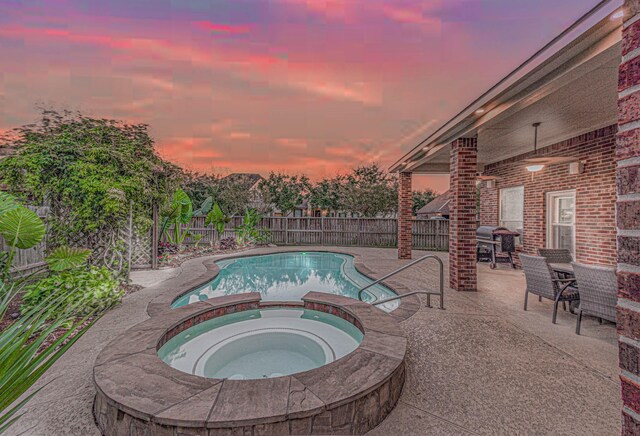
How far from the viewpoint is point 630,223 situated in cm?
80

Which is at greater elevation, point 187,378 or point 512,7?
point 512,7

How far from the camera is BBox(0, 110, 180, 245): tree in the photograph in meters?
5.48

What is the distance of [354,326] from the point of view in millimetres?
4336

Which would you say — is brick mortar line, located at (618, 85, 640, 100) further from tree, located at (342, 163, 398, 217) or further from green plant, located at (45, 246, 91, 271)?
tree, located at (342, 163, 398, 217)

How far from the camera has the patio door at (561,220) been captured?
281 inches

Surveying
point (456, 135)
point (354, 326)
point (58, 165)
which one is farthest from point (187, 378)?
point (456, 135)

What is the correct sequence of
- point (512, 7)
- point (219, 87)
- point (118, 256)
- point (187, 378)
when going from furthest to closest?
1. point (219, 87)
2. point (118, 256)
3. point (512, 7)
4. point (187, 378)

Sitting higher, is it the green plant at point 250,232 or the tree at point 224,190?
the tree at point 224,190

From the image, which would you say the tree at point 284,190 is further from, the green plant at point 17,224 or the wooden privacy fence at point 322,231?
the green plant at point 17,224

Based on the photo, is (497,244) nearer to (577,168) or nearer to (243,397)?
(577,168)

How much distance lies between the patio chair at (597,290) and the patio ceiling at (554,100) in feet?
7.88

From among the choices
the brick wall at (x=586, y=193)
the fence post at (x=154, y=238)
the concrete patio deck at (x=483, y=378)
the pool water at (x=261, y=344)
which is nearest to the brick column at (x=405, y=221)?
the brick wall at (x=586, y=193)

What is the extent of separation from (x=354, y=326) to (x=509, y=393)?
2030 millimetres

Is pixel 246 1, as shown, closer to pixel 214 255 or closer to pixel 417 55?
pixel 417 55
